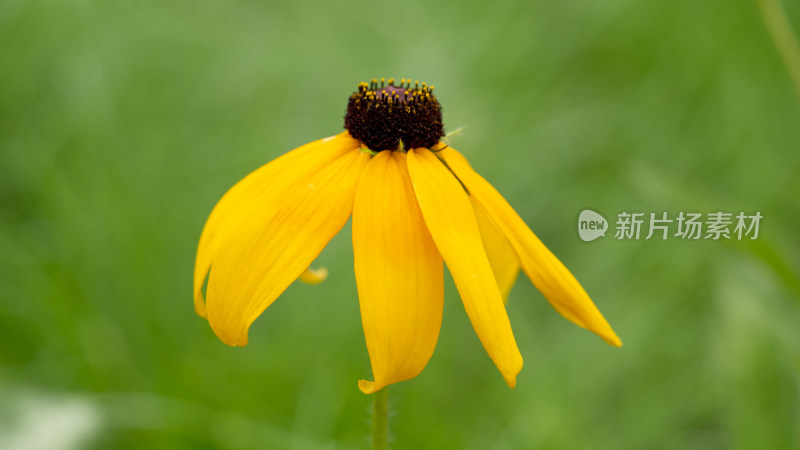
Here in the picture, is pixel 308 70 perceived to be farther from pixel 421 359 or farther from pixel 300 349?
pixel 421 359

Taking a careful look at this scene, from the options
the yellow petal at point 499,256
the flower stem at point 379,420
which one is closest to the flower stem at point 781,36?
the yellow petal at point 499,256

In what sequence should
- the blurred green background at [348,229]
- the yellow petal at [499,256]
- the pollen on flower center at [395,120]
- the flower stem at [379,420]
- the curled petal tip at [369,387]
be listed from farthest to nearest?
the blurred green background at [348,229] → the yellow petal at [499,256] → the pollen on flower center at [395,120] → the flower stem at [379,420] → the curled petal tip at [369,387]

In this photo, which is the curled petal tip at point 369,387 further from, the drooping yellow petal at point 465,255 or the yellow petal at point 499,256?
the yellow petal at point 499,256

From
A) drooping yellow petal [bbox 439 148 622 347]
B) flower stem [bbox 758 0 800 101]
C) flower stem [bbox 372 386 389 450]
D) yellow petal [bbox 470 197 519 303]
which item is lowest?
flower stem [bbox 372 386 389 450]

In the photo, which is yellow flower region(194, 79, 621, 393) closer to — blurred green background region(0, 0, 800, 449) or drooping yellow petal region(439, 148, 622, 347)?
drooping yellow petal region(439, 148, 622, 347)

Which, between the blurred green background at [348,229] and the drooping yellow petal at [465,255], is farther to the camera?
the blurred green background at [348,229]

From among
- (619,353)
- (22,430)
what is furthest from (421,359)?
(619,353)

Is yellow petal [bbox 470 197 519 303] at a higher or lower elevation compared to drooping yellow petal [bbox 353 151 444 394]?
higher

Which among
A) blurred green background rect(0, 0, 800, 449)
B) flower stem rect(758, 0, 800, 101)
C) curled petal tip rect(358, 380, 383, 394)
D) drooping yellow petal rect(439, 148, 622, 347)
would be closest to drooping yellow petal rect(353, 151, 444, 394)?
curled petal tip rect(358, 380, 383, 394)
